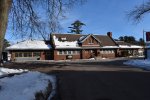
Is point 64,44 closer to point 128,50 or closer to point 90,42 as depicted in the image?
point 90,42

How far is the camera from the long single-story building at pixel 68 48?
6344 cm

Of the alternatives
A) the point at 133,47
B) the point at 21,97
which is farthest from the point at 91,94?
the point at 133,47

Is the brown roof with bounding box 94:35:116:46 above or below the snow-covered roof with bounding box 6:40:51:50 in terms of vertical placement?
above

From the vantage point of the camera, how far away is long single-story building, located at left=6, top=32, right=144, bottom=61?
6344 cm

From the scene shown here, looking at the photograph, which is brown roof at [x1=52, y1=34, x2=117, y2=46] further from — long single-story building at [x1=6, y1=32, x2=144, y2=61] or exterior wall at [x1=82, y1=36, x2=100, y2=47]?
exterior wall at [x1=82, y1=36, x2=100, y2=47]

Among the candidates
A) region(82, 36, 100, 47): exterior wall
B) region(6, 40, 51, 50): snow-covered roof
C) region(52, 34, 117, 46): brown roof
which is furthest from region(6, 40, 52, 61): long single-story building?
region(82, 36, 100, 47): exterior wall

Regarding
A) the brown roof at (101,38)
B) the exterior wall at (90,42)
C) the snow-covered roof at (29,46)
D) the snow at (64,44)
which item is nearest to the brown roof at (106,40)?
the brown roof at (101,38)

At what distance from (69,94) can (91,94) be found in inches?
43.3

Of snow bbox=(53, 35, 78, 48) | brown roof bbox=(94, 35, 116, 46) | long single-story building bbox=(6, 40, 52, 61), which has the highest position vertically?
brown roof bbox=(94, 35, 116, 46)

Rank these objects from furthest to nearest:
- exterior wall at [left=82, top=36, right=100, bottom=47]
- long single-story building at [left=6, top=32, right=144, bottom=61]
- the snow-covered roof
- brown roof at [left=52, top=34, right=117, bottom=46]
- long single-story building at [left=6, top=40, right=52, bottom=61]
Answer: brown roof at [left=52, top=34, right=117, bottom=46], exterior wall at [left=82, top=36, right=100, bottom=47], long single-story building at [left=6, top=32, right=144, bottom=61], long single-story building at [left=6, top=40, right=52, bottom=61], the snow-covered roof

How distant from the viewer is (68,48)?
66750 mm

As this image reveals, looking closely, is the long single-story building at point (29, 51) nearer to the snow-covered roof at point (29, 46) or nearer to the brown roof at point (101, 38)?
the snow-covered roof at point (29, 46)

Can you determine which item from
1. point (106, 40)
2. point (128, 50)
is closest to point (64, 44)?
point (106, 40)

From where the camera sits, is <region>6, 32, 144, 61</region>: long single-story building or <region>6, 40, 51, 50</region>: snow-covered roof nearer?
<region>6, 40, 51, 50</region>: snow-covered roof
